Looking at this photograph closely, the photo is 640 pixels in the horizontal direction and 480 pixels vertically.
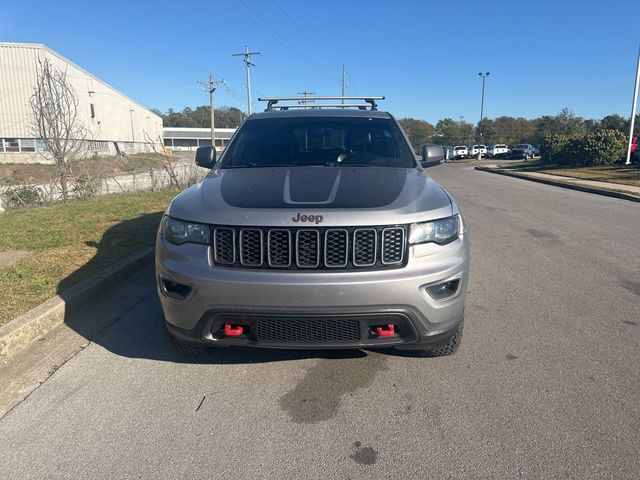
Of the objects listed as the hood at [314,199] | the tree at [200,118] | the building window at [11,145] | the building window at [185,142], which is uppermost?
the tree at [200,118]

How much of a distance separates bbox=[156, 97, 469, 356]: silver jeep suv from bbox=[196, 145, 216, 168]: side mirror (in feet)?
5.22

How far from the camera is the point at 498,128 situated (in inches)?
3602

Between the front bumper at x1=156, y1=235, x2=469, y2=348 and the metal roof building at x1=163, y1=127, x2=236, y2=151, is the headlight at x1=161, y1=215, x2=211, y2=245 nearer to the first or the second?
the front bumper at x1=156, y1=235, x2=469, y2=348

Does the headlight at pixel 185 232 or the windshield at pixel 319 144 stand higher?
the windshield at pixel 319 144

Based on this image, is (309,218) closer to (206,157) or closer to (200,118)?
(206,157)

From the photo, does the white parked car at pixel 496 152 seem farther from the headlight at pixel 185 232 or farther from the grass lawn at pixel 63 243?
the headlight at pixel 185 232

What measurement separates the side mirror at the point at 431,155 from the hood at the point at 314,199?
123cm

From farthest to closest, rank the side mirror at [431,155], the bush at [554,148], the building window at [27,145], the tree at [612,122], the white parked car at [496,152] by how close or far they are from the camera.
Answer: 1. the tree at [612,122]
2. the white parked car at [496,152]
3. the building window at [27,145]
4. the bush at [554,148]
5. the side mirror at [431,155]

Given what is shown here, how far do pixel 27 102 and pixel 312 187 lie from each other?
54.8m

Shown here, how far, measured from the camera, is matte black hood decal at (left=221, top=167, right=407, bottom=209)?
3.00 m

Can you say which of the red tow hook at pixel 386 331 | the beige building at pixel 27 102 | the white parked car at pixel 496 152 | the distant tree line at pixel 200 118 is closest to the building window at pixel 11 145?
the beige building at pixel 27 102

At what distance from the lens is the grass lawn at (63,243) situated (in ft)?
15.2

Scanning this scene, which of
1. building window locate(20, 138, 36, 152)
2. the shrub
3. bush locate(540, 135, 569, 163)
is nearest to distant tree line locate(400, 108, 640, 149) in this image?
bush locate(540, 135, 569, 163)

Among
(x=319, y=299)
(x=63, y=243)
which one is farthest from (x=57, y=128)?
(x=319, y=299)
